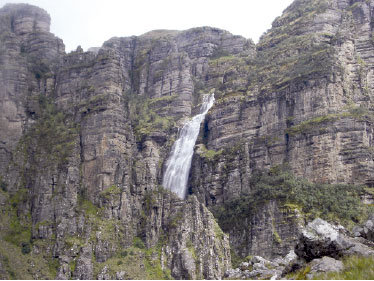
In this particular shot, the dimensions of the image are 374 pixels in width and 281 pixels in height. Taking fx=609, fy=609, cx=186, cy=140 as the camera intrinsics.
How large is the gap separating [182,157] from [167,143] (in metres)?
4.93

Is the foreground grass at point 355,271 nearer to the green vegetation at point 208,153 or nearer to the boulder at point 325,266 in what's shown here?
the boulder at point 325,266

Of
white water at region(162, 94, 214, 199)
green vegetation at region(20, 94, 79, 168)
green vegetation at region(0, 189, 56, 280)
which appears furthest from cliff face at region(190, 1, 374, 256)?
green vegetation at region(0, 189, 56, 280)

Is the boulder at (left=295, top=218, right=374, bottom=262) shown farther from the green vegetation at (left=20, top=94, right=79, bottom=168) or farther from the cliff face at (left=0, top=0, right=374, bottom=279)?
the green vegetation at (left=20, top=94, right=79, bottom=168)

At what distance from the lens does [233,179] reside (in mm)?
87500

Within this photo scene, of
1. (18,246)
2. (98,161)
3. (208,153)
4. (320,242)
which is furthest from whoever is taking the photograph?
(208,153)

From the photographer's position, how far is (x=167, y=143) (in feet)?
336

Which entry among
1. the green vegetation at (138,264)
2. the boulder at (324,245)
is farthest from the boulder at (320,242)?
the green vegetation at (138,264)

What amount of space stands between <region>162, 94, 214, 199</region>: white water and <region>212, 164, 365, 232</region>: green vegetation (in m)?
11.6

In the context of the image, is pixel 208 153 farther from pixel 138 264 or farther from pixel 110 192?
pixel 138 264

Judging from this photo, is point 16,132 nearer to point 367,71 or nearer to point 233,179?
point 233,179

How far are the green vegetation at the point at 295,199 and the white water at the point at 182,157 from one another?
455 inches

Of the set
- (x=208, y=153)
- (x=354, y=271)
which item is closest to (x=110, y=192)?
(x=208, y=153)

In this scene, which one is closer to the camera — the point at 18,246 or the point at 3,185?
the point at 18,246

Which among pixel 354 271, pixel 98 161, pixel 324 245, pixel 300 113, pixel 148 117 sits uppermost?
pixel 148 117
